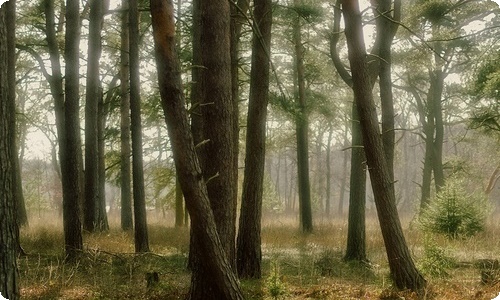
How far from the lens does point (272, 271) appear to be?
23.4 ft

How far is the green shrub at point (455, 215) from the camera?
13104 mm

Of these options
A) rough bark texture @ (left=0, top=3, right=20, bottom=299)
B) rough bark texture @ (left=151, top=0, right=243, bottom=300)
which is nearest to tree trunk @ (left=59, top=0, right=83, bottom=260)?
rough bark texture @ (left=151, top=0, right=243, bottom=300)

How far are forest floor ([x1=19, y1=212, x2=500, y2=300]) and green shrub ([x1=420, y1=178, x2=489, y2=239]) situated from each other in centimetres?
32

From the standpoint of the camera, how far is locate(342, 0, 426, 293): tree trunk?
8.02 metres

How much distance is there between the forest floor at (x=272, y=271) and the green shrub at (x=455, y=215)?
323mm

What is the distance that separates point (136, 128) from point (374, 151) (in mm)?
5885


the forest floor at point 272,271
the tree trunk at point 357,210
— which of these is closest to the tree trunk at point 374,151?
the forest floor at point 272,271

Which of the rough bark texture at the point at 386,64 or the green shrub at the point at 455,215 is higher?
the rough bark texture at the point at 386,64

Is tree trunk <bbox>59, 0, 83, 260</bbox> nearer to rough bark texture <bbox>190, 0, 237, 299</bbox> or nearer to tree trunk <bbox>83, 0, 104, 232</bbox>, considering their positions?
tree trunk <bbox>83, 0, 104, 232</bbox>

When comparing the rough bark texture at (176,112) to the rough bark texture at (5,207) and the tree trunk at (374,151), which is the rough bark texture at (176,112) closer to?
the rough bark texture at (5,207)

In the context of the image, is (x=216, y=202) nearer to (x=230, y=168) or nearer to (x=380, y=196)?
(x=230, y=168)

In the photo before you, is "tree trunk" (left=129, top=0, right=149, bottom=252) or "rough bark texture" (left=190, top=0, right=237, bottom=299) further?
"tree trunk" (left=129, top=0, right=149, bottom=252)

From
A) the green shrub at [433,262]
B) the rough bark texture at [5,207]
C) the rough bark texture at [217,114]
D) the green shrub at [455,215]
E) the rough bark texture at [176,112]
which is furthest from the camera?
the green shrub at [455,215]

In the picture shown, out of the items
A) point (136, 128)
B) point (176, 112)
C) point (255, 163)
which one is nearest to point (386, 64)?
point (255, 163)
